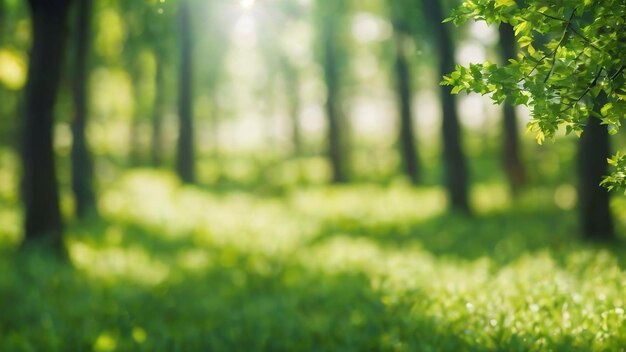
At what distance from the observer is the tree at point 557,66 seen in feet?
13.6

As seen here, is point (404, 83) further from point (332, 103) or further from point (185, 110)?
point (185, 110)

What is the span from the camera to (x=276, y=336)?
A: 259 inches

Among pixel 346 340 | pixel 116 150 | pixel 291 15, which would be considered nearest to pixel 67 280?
pixel 346 340

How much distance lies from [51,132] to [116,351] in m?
5.31

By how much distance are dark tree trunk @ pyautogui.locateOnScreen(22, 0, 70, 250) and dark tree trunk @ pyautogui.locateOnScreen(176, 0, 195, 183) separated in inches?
441

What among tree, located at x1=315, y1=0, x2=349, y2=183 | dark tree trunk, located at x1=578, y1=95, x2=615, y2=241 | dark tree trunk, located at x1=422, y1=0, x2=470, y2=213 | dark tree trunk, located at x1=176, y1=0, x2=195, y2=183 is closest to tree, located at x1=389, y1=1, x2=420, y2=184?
tree, located at x1=315, y1=0, x2=349, y2=183

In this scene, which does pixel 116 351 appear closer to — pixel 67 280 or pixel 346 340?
pixel 346 340

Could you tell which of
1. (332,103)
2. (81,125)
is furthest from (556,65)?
(332,103)

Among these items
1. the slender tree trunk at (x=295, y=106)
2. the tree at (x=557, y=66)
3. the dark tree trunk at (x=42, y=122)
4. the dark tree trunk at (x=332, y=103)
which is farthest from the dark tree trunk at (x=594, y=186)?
the slender tree trunk at (x=295, y=106)

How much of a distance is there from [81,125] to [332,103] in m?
11.3

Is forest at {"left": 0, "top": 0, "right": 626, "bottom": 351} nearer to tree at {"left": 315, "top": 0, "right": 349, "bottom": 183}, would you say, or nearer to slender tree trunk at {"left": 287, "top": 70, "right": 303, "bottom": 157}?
tree at {"left": 315, "top": 0, "right": 349, "bottom": 183}

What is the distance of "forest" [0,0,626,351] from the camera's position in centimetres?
441

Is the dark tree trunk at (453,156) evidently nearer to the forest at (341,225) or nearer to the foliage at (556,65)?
the forest at (341,225)

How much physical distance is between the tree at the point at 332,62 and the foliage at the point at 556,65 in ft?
52.9
